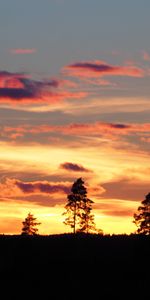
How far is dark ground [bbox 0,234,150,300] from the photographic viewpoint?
36219 millimetres

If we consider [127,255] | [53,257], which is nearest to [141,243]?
[127,255]

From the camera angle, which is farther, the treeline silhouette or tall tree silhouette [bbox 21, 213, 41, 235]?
tall tree silhouette [bbox 21, 213, 41, 235]

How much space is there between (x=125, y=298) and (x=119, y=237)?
1321 cm

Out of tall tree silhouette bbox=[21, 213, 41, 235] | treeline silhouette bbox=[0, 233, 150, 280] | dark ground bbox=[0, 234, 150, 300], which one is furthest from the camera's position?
tall tree silhouette bbox=[21, 213, 41, 235]

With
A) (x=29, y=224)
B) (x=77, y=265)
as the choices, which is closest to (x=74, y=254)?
(x=77, y=265)

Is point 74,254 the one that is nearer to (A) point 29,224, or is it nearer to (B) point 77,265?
(B) point 77,265

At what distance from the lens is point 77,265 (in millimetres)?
40562

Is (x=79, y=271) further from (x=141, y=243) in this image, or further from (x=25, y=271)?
(x=141, y=243)

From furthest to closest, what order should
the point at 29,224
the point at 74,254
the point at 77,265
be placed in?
the point at 29,224
the point at 74,254
the point at 77,265

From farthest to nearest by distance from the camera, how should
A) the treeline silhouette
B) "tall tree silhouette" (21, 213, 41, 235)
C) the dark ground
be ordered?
"tall tree silhouette" (21, 213, 41, 235)
the treeline silhouette
the dark ground

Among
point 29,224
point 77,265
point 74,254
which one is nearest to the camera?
point 77,265

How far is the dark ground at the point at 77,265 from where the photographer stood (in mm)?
36219

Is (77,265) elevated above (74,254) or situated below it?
Result: below

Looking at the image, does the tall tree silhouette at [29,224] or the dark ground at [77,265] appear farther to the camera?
the tall tree silhouette at [29,224]
